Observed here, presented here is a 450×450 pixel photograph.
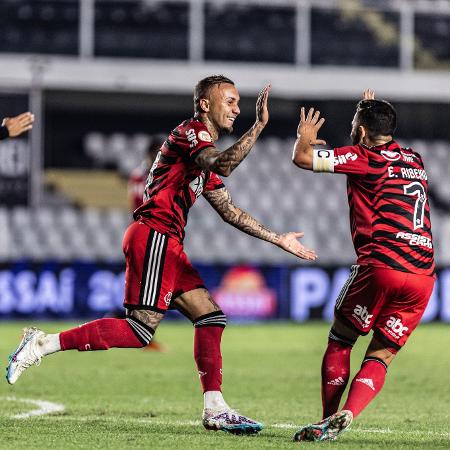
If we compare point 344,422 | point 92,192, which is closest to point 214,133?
point 344,422

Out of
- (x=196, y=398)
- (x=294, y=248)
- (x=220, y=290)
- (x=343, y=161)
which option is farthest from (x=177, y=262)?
(x=220, y=290)

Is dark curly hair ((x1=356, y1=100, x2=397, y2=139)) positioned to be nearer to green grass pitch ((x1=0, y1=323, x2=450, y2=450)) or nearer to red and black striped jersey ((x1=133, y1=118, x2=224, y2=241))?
red and black striped jersey ((x1=133, y1=118, x2=224, y2=241))

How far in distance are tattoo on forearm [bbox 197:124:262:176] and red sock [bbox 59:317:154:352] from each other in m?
0.98

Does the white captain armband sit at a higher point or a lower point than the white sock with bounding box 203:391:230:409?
higher

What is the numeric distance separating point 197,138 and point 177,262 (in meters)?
0.74

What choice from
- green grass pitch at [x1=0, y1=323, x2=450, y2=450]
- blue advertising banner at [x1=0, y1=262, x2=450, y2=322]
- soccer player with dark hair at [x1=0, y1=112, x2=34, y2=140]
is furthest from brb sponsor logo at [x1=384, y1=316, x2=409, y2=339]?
blue advertising banner at [x1=0, y1=262, x2=450, y2=322]

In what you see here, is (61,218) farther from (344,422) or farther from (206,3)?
(344,422)

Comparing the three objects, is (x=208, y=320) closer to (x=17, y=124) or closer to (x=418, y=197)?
(x=418, y=197)

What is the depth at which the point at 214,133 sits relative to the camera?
22.7 ft

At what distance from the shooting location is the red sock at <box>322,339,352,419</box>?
658 centimetres

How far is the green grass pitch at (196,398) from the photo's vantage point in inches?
252

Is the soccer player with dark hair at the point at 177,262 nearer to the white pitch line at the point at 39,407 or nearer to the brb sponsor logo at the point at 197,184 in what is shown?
the brb sponsor logo at the point at 197,184

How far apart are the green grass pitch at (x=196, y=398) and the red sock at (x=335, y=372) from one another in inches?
9.2

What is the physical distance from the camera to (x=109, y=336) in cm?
663
